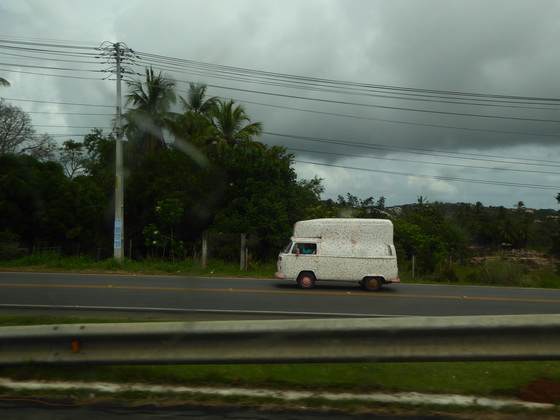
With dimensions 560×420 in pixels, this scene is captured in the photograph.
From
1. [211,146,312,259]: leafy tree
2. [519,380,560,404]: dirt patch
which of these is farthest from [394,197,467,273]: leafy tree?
[519,380,560,404]: dirt patch

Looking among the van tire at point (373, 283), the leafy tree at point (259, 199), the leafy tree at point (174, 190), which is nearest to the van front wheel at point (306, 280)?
the van tire at point (373, 283)

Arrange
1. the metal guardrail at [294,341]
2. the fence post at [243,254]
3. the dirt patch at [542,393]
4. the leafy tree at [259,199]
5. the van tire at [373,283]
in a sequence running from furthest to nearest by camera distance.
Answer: the leafy tree at [259,199], the fence post at [243,254], the van tire at [373,283], the metal guardrail at [294,341], the dirt patch at [542,393]

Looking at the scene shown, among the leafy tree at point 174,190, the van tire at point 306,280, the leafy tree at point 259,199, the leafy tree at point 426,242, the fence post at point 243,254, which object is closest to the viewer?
the van tire at point 306,280

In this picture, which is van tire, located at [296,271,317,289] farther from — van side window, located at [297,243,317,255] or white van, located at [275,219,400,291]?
van side window, located at [297,243,317,255]

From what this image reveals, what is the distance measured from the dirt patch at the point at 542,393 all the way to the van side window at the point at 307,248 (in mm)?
11023

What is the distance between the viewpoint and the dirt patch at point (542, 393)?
469cm

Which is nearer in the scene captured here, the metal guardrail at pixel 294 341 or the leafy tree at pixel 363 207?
the metal guardrail at pixel 294 341

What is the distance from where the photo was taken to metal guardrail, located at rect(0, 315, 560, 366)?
190 inches

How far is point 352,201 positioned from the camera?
3841cm

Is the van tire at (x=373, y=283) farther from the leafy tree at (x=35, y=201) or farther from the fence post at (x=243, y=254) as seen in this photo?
the leafy tree at (x=35, y=201)

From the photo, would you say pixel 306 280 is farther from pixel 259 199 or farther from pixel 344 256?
pixel 259 199

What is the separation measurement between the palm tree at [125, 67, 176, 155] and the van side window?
16583 mm

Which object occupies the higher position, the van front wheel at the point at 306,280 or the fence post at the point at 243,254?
the fence post at the point at 243,254

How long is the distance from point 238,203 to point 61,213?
931cm
